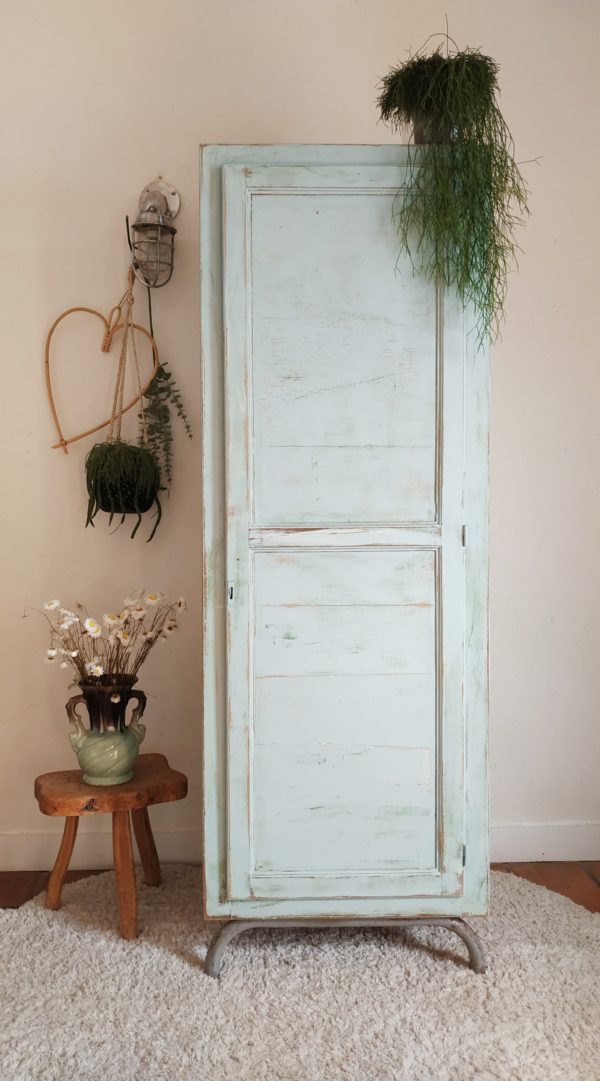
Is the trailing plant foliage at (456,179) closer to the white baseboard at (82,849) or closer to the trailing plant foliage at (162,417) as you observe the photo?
the trailing plant foliage at (162,417)

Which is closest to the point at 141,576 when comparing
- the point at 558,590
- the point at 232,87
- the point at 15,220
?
the point at 15,220

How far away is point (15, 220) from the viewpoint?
2.60 meters

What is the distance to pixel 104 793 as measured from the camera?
7.07 ft

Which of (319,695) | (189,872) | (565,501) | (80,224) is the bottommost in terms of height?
(189,872)

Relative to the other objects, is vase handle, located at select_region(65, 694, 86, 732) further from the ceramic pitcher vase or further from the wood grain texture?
the wood grain texture

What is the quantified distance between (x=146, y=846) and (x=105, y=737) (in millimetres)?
418

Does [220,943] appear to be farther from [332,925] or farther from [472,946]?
[472,946]

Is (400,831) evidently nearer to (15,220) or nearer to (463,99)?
(463,99)

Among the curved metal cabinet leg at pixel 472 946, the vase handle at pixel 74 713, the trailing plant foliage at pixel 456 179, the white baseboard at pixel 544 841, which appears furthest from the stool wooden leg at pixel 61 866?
the trailing plant foliage at pixel 456 179

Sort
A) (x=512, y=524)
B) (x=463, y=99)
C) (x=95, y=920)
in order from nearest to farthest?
(x=463, y=99) → (x=95, y=920) → (x=512, y=524)

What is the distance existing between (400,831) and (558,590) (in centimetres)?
110

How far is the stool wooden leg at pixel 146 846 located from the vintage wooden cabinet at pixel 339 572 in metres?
0.48

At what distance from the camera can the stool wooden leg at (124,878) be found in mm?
2129

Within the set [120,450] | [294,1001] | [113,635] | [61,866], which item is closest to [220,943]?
[294,1001]
